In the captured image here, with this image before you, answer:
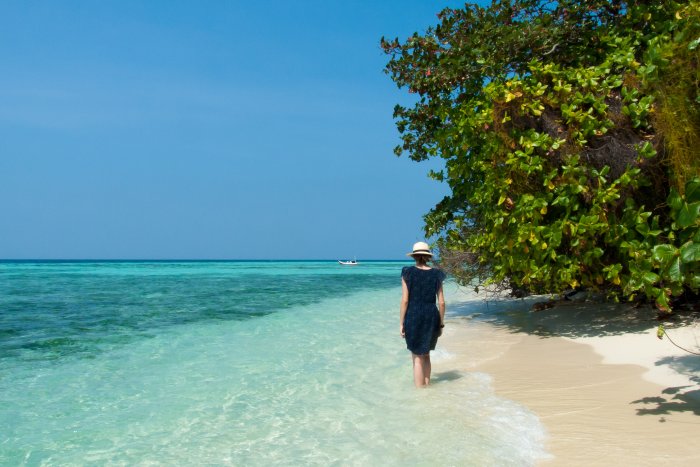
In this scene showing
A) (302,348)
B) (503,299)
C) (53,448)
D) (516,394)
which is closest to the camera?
(53,448)

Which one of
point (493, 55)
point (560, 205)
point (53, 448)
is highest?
point (493, 55)

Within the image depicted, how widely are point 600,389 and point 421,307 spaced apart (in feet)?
7.17

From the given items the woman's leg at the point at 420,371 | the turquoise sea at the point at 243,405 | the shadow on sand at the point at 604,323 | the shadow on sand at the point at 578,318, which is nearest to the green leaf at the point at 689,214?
the shadow on sand at the point at 604,323

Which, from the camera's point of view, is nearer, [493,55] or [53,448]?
[53,448]

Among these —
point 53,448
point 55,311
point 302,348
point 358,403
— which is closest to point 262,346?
point 302,348

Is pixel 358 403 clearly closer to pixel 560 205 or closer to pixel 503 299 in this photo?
pixel 560 205

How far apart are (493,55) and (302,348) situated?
693cm

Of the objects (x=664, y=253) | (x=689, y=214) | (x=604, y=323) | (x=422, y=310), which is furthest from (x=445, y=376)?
(x=604, y=323)

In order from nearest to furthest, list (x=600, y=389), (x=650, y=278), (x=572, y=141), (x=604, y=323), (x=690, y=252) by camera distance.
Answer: (x=690, y=252) → (x=650, y=278) → (x=600, y=389) → (x=572, y=141) → (x=604, y=323)

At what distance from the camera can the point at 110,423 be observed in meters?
5.59

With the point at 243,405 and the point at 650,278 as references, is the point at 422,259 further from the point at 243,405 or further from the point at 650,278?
the point at 243,405

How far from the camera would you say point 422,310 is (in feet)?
20.7

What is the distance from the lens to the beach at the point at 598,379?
4.12 metres

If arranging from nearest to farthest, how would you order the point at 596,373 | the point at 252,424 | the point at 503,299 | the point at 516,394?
the point at 252,424
the point at 516,394
the point at 596,373
the point at 503,299
